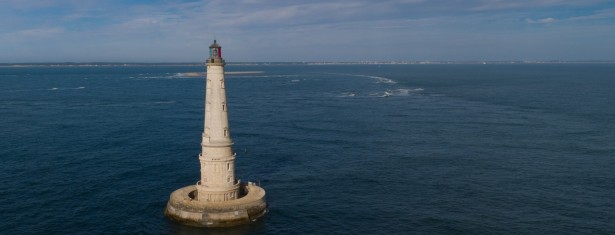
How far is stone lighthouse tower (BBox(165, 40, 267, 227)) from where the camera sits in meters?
46.9

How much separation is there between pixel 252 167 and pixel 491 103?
303 ft

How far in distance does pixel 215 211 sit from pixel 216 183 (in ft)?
8.69

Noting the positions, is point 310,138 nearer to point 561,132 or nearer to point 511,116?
point 561,132

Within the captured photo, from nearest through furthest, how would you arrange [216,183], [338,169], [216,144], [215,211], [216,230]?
[216,230]
[215,211]
[216,144]
[216,183]
[338,169]

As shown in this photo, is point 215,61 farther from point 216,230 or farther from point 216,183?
point 216,230

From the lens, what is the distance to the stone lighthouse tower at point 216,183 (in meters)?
46.9

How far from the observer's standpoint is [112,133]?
9369 cm

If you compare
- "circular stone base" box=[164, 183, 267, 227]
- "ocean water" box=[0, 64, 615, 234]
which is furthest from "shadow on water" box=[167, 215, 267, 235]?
"circular stone base" box=[164, 183, 267, 227]

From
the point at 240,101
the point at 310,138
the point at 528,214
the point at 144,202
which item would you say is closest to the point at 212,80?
the point at 144,202

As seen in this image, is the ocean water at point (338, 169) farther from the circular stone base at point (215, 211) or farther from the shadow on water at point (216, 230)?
the circular stone base at point (215, 211)

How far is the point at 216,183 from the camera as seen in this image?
48562 millimetres

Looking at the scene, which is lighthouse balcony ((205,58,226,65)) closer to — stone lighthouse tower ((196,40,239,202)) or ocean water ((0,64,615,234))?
stone lighthouse tower ((196,40,239,202))

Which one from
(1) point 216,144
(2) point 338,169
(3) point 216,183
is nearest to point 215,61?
(1) point 216,144

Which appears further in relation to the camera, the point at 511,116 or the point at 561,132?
the point at 511,116
